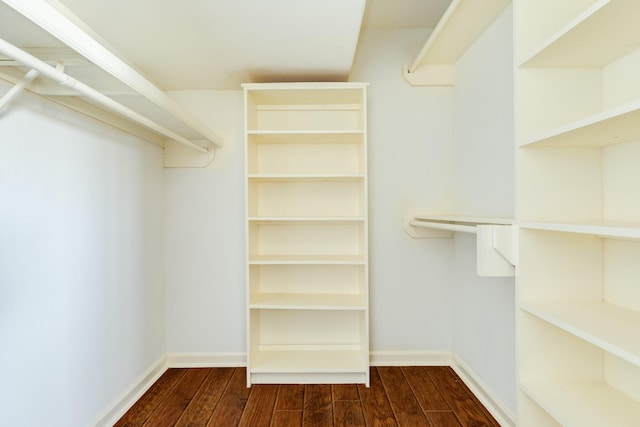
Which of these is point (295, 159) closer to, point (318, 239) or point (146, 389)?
point (318, 239)

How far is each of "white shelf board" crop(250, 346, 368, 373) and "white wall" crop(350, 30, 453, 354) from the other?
0.27m

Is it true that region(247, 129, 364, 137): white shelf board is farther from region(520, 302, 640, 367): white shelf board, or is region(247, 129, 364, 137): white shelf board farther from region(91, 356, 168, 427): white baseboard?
region(91, 356, 168, 427): white baseboard

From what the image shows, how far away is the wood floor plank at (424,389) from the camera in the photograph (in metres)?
1.82

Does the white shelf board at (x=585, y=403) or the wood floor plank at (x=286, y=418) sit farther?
the wood floor plank at (x=286, y=418)

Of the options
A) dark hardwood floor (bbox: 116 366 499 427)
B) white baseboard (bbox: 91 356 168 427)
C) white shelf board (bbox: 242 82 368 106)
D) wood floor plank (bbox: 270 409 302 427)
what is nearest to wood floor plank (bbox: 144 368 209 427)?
dark hardwood floor (bbox: 116 366 499 427)

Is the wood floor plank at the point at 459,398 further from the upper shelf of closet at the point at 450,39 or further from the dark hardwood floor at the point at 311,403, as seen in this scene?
the upper shelf of closet at the point at 450,39

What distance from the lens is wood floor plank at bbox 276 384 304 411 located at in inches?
71.4

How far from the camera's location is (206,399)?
190 cm

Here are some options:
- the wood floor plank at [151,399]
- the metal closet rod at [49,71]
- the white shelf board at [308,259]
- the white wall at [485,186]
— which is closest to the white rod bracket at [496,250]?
the white wall at [485,186]

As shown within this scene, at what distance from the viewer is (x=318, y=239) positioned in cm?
231

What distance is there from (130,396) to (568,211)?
2253 mm

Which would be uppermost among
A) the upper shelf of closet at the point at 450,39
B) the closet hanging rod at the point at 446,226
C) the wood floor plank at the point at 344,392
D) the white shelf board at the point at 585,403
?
the upper shelf of closet at the point at 450,39

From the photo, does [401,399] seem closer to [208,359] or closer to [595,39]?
[208,359]

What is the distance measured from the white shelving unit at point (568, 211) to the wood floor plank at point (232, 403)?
1.34 meters
